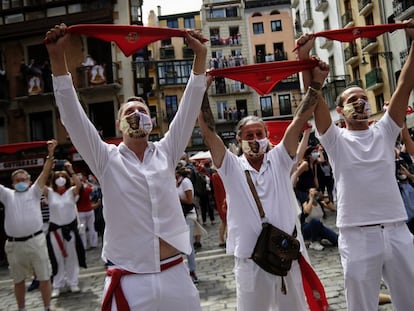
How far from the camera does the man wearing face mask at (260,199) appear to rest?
348 centimetres

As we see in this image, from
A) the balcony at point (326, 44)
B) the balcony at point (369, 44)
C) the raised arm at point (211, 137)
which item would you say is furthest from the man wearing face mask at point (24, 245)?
the balcony at point (326, 44)

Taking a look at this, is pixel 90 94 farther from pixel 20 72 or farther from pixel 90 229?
pixel 90 229

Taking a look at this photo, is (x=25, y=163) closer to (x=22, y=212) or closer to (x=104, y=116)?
(x=104, y=116)

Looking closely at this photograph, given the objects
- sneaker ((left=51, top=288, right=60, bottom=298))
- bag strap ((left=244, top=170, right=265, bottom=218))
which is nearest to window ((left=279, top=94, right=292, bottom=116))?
sneaker ((left=51, top=288, right=60, bottom=298))

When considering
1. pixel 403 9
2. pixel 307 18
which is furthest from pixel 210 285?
pixel 307 18

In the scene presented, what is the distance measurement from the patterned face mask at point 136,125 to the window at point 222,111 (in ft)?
149

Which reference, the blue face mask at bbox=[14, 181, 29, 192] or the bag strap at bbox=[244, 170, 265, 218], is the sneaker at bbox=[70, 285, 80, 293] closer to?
the blue face mask at bbox=[14, 181, 29, 192]

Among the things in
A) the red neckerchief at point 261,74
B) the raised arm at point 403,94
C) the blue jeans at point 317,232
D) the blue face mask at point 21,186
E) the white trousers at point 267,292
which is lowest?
the blue jeans at point 317,232

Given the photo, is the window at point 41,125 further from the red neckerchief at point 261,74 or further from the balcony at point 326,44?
the red neckerchief at point 261,74

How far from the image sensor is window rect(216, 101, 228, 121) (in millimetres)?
48438

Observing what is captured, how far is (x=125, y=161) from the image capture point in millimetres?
2912

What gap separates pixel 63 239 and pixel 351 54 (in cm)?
2662

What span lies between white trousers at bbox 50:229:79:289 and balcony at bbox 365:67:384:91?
923 inches

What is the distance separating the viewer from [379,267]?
11.4ft
